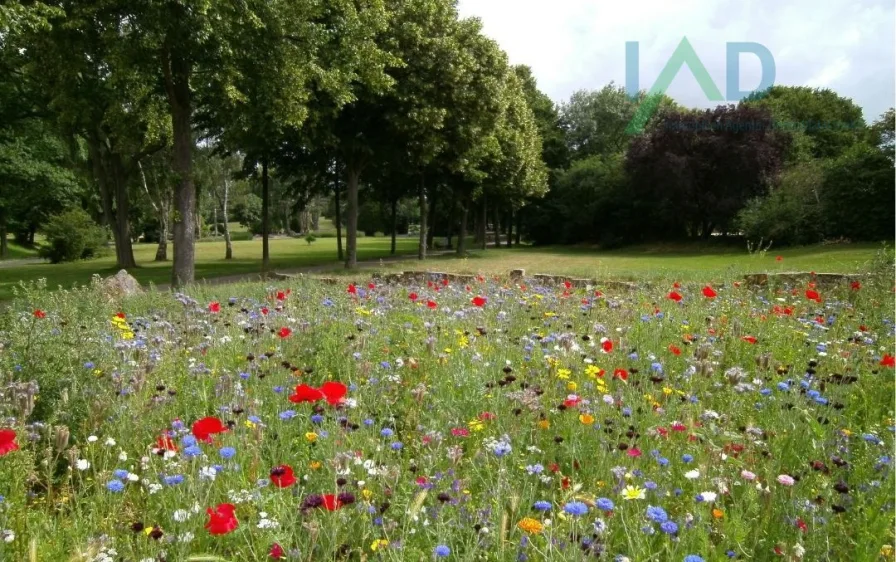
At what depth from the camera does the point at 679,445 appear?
3.17 metres

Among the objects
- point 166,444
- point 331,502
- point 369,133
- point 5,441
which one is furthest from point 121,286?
point 369,133

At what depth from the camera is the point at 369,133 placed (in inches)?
909

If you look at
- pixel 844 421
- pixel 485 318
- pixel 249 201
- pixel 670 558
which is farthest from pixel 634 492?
pixel 249 201

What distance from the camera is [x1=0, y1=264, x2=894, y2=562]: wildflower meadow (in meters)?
2.28

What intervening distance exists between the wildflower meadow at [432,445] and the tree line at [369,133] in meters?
10.2

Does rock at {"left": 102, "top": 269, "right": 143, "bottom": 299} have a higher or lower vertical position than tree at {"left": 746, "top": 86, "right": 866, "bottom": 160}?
lower

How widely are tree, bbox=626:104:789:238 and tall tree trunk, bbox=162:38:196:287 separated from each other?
28.7 meters

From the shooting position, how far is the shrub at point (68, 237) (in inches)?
1385

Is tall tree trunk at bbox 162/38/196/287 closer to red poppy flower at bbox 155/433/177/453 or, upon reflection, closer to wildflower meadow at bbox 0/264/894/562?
wildflower meadow at bbox 0/264/894/562

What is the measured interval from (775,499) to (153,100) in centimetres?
1825

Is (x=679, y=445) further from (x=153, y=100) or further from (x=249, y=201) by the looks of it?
(x=249, y=201)

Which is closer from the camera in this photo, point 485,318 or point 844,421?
point 844,421

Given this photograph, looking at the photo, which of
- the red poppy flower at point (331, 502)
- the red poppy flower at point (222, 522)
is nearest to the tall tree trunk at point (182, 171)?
the red poppy flower at point (331, 502)

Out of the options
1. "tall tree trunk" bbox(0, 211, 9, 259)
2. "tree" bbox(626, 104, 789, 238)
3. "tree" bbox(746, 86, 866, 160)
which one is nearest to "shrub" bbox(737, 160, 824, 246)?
"tree" bbox(626, 104, 789, 238)
